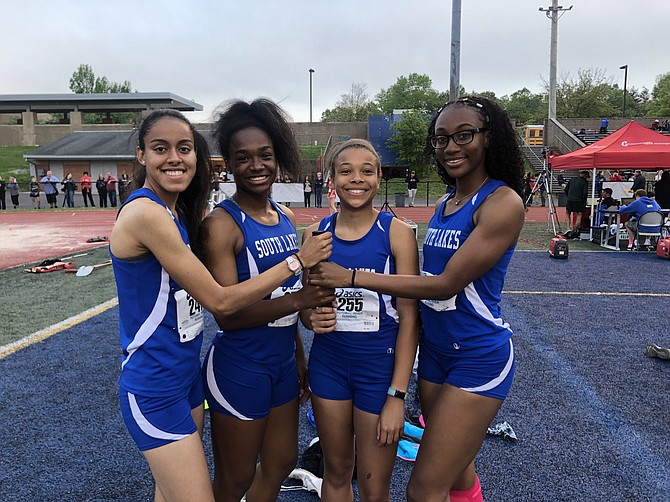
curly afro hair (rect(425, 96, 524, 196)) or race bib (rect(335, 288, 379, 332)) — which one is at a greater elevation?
curly afro hair (rect(425, 96, 524, 196))

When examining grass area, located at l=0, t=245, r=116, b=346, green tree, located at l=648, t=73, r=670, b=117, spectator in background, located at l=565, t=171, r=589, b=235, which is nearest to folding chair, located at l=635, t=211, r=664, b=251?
spectator in background, located at l=565, t=171, r=589, b=235

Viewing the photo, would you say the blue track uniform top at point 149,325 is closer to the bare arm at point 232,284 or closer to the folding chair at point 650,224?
the bare arm at point 232,284

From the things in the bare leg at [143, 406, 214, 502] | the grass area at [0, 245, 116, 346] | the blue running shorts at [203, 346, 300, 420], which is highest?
the blue running shorts at [203, 346, 300, 420]

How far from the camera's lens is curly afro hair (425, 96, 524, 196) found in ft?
7.23

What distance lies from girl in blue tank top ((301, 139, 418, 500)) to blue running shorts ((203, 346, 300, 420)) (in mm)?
213

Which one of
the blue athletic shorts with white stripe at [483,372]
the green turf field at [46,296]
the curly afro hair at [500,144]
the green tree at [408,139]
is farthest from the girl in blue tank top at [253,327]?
the green tree at [408,139]

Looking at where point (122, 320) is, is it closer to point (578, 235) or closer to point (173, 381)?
point (173, 381)

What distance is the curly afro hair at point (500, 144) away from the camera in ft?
7.23

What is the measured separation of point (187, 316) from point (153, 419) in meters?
0.40

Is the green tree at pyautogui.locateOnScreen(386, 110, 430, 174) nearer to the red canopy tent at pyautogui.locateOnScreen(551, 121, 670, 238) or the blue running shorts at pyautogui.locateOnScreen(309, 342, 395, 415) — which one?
the red canopy tent at pyautogui.locateOnScreen(551, 121, 670, 238)

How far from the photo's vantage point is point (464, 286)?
6.77ft

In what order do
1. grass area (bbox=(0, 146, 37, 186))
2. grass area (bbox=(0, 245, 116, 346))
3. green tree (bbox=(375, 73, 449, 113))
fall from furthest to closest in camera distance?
green tree (bbox=(375, 73, 449, 113))
grass area (bbox=(0, 146, 37, 186))
grass area (bbox=(0, 245, 116, 346))

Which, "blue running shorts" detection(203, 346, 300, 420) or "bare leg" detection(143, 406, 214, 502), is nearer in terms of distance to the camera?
"bare leg" detection(143, 406, 214, 502)

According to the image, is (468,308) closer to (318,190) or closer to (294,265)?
(294,265)
